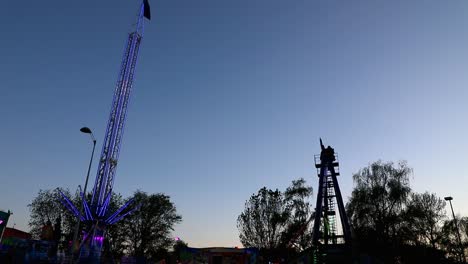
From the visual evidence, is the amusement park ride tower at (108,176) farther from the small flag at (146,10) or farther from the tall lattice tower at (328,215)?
the tall lattice tower at (328,215)

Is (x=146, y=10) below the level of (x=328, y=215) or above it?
above

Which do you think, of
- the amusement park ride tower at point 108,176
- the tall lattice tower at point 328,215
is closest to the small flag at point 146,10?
the amusement park ride tower at point 108,176

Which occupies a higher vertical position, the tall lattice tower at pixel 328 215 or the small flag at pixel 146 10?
the small flag at pixel 146 10

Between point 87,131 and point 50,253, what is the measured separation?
20.6 meters

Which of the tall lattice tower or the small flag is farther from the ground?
the small flag

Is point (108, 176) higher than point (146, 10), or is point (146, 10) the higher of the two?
point (146, 10)

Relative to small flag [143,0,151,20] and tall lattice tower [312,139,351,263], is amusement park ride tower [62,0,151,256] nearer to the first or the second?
small flag [143,0,151,20]

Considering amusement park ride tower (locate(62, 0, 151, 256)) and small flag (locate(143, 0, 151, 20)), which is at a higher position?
small flag (locate(143, 0, 151, 20))

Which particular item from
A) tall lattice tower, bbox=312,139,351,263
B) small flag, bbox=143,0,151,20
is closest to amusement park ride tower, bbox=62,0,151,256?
small flag, bbox=143,0,151,20

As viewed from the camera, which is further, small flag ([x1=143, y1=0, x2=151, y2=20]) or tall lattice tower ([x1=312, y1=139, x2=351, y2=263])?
small flag ([x1=143, y1=0, x2=151, y2=20])

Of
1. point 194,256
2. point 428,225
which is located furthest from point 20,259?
point 428,225

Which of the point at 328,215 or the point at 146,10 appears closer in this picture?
the point at 328,215

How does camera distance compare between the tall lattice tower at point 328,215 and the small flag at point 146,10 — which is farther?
the small flag at point 146,10

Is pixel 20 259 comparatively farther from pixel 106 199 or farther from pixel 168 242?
pixel 168 242
